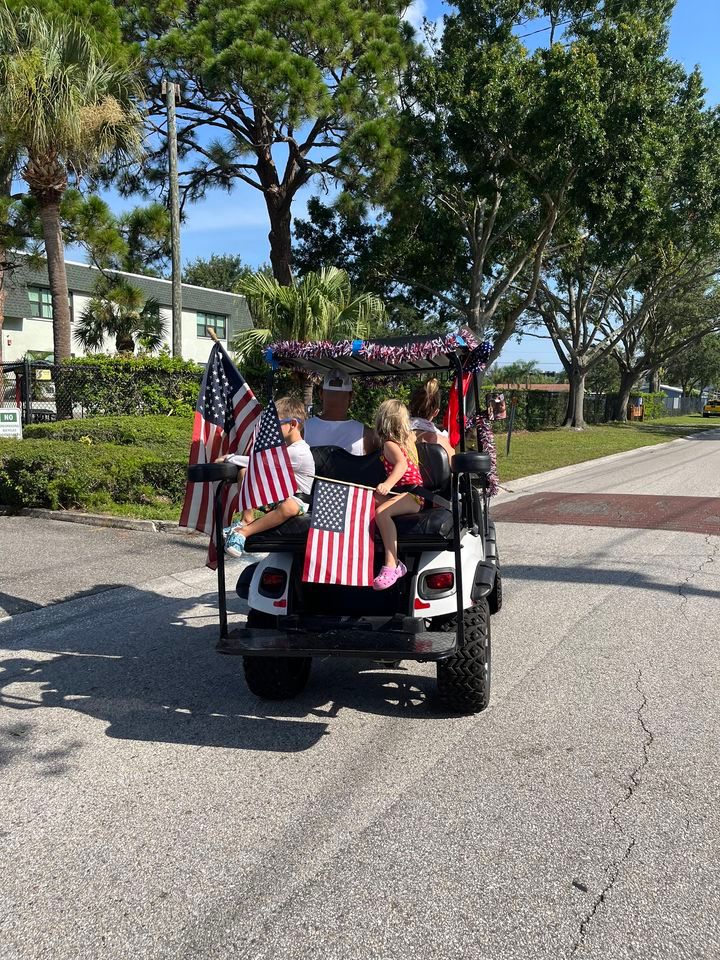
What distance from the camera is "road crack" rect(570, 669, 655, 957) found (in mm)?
2842

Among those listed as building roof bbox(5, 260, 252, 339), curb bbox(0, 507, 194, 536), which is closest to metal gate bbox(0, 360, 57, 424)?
curb bbox(0, 507, 194, 536)

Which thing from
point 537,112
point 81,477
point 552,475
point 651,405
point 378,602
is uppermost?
point 537,112

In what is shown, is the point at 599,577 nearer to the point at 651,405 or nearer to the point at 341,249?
the point at 341,249

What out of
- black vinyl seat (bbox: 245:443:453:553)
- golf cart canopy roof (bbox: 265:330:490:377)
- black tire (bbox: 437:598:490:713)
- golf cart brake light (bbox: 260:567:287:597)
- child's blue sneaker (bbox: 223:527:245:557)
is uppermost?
golf cart canopy roof (bbox: 265:330:490:377)

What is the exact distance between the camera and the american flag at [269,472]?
4.43m

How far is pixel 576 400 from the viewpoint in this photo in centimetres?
3844

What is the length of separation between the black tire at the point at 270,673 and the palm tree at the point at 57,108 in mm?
13437

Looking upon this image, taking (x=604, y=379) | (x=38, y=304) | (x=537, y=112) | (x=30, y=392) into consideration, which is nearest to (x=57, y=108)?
(x=30, y=392)

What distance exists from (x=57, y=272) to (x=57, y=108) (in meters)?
3.07

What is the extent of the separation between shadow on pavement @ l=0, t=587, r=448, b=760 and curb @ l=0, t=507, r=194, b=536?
A: 3.19 metres

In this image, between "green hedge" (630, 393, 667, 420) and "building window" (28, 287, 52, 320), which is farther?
"green hedge" (630, 393, 667, 420)

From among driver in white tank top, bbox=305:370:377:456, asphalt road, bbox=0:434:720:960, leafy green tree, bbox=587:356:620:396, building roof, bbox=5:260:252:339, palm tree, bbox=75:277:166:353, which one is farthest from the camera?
leafy green tree, bbox=587:356:620:396

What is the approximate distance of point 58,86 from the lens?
15289mm

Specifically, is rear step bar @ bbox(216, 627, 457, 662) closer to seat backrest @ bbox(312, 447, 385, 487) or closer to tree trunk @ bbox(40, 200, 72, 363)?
seat backrest @ bbox(312, 447, 385, 487)
